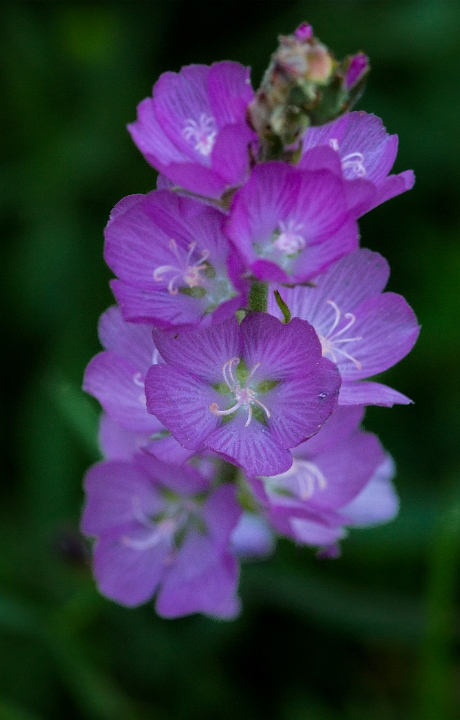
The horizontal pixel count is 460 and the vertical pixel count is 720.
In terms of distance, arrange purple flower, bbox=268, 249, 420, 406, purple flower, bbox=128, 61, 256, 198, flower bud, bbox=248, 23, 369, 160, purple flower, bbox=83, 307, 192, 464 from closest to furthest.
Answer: flower bud, bbox=248, 23, 369, 160
purple flower, bbox=128, 61, 256, 198
purple flower, bbox=268, 249, 420, 406
purple flower, bbox=83, 307, 192, 464

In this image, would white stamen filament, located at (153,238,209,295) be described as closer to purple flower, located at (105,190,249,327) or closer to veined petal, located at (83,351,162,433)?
purple flower, located at (105,190,249,327)

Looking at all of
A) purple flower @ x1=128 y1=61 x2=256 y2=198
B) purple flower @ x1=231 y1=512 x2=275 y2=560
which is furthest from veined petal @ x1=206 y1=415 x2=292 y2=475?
purple flower @ x1=231 y1=512 x2=275 y2=560

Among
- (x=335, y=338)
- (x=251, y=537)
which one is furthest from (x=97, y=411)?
(x=335, y=338)

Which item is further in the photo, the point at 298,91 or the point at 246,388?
the point at 246,388

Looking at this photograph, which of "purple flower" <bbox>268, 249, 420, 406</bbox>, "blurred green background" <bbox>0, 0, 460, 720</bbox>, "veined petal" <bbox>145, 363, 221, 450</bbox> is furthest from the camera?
"blurred green background" <bbox>0, 0, 460, 720</bbox>

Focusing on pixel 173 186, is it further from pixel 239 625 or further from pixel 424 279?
pixel 424 279

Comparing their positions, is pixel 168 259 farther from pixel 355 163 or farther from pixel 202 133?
pixel 355 163

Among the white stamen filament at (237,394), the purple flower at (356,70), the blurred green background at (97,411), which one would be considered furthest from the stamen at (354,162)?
the blurred green background at (97,411)
